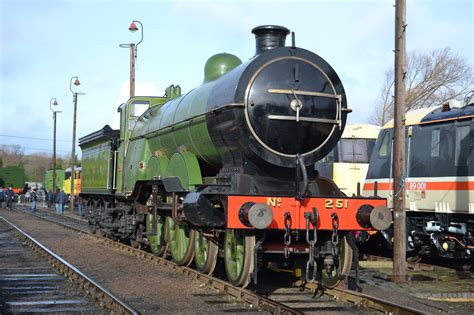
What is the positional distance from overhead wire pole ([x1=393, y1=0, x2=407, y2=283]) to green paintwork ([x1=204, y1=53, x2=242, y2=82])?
120 inches

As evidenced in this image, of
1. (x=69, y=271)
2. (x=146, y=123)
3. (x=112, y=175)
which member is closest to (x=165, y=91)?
(x=146, y=123)

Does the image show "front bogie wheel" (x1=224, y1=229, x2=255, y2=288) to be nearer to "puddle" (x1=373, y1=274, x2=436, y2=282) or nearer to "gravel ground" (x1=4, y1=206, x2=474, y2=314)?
"gravel ground" (x1=4, y1=206, x2=474, y2=314)

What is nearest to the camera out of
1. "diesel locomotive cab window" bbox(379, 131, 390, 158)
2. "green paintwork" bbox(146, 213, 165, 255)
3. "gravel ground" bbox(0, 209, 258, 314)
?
"gravel ground" bbox(0, 209, 258, 314)

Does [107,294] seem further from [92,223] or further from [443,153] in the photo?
[92,223]

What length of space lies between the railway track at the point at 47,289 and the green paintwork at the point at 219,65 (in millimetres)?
4104

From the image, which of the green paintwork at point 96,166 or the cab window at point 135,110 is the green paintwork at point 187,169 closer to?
the cab window at point 135,110

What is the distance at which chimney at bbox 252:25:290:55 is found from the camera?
9.01 metres

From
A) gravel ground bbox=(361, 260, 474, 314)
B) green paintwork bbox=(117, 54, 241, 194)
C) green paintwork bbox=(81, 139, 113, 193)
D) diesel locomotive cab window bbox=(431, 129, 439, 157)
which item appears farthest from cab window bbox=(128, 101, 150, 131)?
diesel locomotive cab window bbox=(431, 129, 439, 157)

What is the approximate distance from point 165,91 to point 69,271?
236 inches

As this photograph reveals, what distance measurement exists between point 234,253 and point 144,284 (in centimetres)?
164

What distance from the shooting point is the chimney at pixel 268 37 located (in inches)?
355

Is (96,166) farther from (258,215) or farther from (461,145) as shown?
(258,215)

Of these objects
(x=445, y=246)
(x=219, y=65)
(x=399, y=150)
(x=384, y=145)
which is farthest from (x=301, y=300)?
(x=384, y=145)

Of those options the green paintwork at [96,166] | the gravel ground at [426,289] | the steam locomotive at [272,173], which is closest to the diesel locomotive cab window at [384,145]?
the gravel ground at [426,289]
